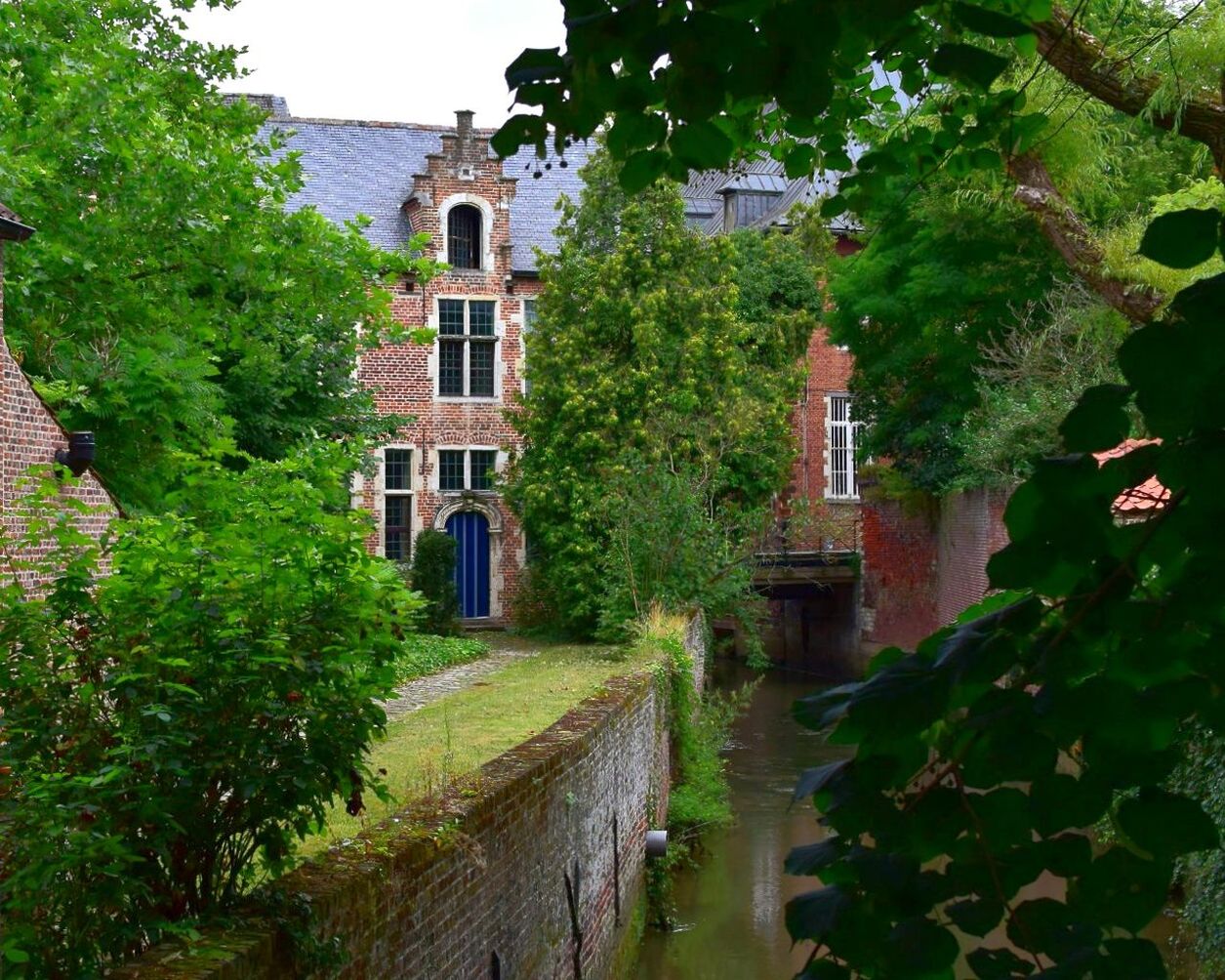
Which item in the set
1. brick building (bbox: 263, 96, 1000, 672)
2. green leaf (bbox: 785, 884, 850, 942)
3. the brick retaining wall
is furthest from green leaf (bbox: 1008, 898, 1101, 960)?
brick building (bbox: 263, 96, 1000, 672)

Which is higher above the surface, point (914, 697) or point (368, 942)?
point (914, 697)

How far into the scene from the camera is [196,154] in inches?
630

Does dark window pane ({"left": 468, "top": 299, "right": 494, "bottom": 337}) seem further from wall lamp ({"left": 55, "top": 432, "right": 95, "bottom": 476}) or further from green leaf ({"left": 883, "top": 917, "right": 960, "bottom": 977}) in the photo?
green leaf ({"left": 883, "top": 917, "right": 960, "bottom": 977})

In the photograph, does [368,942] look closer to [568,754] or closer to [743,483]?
[568,754]

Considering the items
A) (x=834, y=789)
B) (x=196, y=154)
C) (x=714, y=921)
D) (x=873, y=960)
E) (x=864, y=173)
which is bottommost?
(x=714, y=921)

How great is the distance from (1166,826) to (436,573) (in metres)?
25.3

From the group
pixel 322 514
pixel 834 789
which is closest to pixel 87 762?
pixel 322 514

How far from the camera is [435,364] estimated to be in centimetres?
3173

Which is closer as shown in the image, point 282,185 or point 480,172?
point 282,185

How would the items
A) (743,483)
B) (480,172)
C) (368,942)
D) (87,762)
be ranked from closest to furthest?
(87,762), (368,942), (743,483), (480,172)

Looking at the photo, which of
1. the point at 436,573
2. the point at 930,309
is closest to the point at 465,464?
the point at 436,573

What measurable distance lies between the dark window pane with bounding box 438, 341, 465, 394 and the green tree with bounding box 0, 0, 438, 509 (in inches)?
538

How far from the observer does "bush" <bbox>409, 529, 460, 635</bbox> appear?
2614 centimetres

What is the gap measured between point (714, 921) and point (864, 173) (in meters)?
11.2
